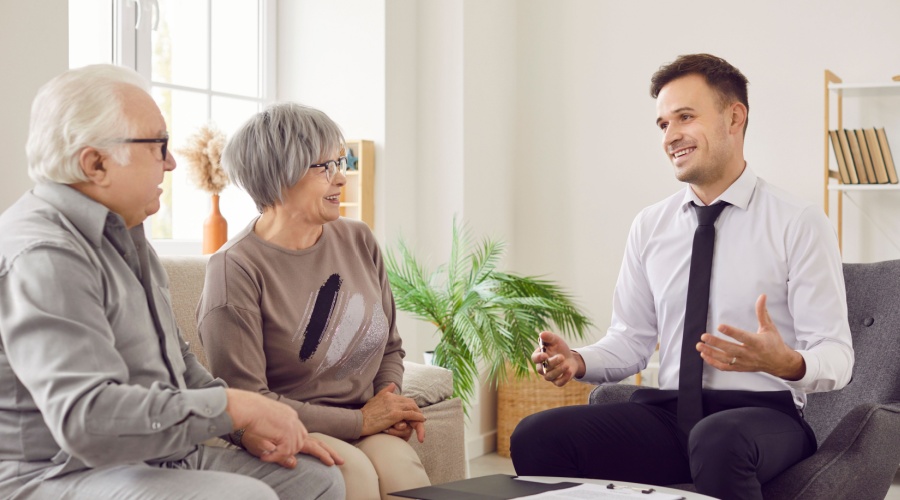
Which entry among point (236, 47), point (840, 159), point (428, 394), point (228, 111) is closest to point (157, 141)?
point (428, 394)

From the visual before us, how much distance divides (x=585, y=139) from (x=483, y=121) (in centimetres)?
55

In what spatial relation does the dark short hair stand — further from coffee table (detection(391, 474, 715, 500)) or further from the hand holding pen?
coffee table (detection(391, 474, 715, 500))

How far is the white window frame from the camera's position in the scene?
11.3 ft

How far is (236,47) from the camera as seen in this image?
4094mm

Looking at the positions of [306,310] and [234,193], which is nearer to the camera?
[306,310]

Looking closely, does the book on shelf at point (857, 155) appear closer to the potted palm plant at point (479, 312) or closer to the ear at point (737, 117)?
the potted palm plant at point (479, 312)

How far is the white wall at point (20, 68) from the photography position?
7.82 feet

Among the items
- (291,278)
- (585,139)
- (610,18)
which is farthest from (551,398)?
(291,278)

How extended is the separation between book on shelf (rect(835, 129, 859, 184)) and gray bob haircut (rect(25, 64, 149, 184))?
3230 mm

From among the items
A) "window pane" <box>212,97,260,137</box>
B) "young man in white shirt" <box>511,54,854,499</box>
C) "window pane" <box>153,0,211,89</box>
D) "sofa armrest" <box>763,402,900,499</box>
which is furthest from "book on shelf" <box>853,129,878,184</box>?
"window pane" <box>153,0,211,89</box>

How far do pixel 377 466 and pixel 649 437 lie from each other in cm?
60

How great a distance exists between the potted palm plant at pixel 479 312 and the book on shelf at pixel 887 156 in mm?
1432

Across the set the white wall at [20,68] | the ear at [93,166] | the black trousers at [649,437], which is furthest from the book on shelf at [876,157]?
the ear at [93,166]

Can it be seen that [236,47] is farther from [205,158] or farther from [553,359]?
[553,359]
